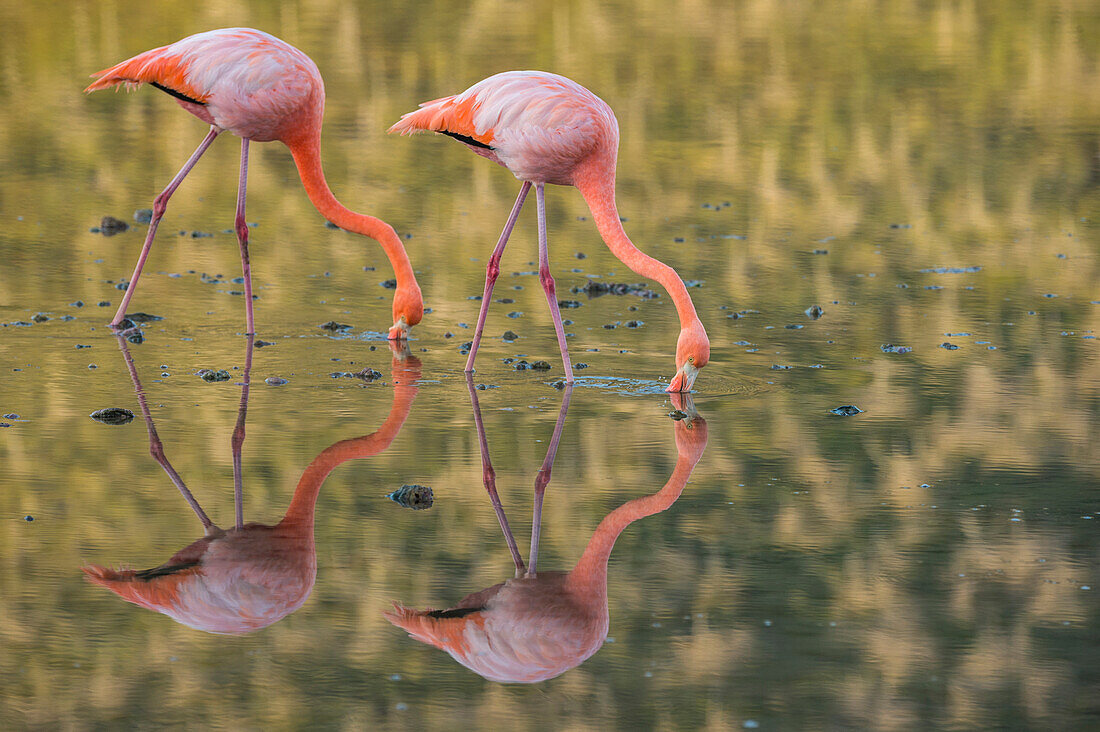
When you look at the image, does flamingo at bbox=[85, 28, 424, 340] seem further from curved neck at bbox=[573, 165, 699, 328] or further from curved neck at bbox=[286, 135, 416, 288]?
curved neck at bbox=[573, 165, 699, 328]

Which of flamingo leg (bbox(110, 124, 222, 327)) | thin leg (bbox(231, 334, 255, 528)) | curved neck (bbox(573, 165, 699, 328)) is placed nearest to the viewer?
thin leg (bbox(231, 334, 255, 528))

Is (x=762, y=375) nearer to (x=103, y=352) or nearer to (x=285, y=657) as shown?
(x=103, y=352)

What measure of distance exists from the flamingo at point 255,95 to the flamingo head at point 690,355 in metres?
2.09

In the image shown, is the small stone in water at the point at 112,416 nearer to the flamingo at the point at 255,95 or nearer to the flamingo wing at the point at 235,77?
the flamingo at the point at 255,95

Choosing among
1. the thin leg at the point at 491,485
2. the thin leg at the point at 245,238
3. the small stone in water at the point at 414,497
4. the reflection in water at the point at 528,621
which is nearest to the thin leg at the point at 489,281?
the thin leg at the point at 491,485

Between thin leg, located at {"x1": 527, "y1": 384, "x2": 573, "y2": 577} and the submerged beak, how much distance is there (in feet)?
1.94

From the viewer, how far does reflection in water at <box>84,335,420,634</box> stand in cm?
577

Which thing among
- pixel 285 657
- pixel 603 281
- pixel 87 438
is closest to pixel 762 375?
pixel 603 281

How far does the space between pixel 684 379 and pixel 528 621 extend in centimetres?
333

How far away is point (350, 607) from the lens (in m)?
5.86

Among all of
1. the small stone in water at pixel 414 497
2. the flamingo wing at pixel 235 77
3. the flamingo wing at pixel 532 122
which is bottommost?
the small stone in water at pixel 414 497

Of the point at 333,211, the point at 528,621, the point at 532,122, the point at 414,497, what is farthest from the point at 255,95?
the point at 528,621

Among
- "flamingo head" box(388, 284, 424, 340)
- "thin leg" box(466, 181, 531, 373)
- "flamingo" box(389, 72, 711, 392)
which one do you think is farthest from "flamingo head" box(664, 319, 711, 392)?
"flamingo head" box(388, 284, 424, 340)

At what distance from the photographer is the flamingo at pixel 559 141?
8.72 meters
